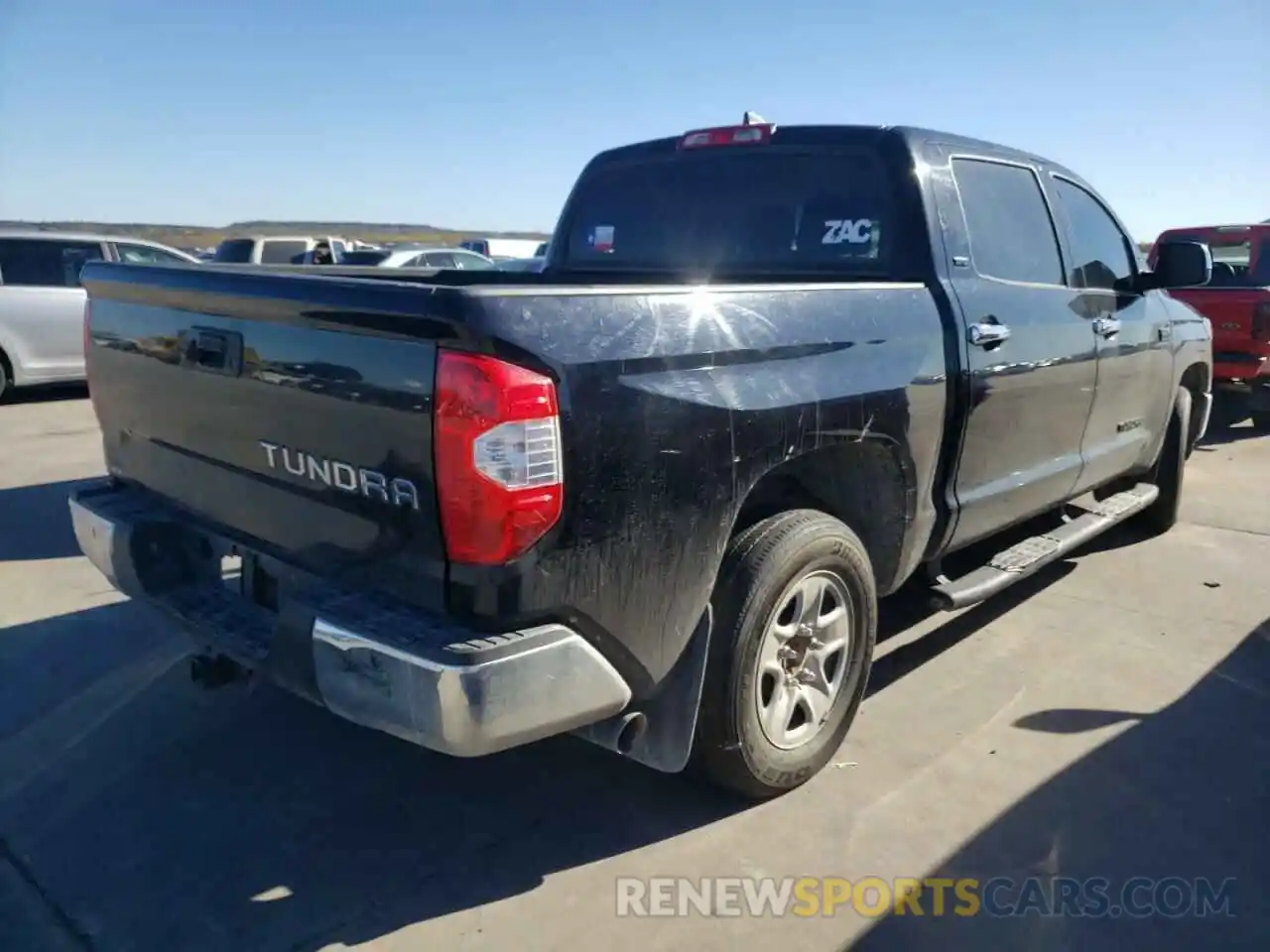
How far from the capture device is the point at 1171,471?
5.92m

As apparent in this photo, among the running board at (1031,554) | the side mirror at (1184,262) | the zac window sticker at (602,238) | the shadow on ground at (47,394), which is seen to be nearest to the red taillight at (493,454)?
the running board at (1031,554)

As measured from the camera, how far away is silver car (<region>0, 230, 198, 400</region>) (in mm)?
10438

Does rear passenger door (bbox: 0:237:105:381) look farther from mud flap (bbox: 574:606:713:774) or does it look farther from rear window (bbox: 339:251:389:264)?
mud flap (bbox: 574:606:713:774)

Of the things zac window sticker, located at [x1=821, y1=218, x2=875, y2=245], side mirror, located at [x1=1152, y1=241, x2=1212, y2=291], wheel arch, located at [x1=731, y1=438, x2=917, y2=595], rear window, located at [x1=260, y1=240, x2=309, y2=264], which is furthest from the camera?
rear window, located at [x1=260, y1=240, x2=309, y2=264]

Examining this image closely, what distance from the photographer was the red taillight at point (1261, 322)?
8828 mm

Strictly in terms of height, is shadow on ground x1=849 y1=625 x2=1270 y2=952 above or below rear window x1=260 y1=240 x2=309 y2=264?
below

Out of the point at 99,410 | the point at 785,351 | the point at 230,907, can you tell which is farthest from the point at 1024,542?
the point at 99,410

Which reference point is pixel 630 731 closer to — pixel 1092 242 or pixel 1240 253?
pixel 1092 242

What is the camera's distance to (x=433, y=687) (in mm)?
2131

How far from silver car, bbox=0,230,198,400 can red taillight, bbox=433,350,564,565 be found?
9.64 metres

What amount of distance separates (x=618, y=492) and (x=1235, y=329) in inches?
337

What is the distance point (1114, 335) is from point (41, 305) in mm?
10249

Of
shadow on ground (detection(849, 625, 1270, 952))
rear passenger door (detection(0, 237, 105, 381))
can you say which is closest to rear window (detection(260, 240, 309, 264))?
rear passenger door (detection(0, 237, 105, 381))

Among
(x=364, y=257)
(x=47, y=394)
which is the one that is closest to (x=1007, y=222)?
(x=47, y=394)
